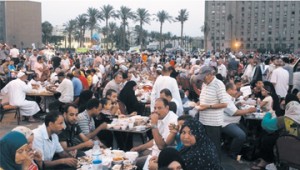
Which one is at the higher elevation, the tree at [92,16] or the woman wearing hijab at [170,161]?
the tree at [92,16]

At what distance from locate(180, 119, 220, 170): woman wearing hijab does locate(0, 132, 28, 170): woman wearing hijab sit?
171 cm

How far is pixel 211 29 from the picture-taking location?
382 feet

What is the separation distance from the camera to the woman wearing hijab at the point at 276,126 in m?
5.34

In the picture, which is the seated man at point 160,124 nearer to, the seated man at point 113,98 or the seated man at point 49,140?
the seated man at point 49,140

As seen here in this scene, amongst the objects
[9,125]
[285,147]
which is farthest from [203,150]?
[9,125]

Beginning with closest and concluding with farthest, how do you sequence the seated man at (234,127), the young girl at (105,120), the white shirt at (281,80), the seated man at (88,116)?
the seated man at (88,116)
the young girl at (105,120)
the seated man at (234,127)
the white shirt at (281,80)

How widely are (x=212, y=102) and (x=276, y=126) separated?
3.79 ft

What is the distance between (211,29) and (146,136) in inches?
4427

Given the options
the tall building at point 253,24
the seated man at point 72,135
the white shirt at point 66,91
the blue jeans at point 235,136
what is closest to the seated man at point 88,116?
the seated man at point 72,135

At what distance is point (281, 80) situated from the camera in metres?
10.2

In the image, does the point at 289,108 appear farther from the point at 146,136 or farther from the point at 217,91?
the point at 146,136

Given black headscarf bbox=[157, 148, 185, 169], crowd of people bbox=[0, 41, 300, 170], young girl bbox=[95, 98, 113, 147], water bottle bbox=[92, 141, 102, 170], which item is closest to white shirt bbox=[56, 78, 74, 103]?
crowd of people bbox=[0, 41, 300, 170]

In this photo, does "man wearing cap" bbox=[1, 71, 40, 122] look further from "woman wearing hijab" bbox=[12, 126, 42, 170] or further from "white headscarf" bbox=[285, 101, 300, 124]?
"white headscarf" bbox=[285, 101, 300, 124]

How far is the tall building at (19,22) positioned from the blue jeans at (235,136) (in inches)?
3147
